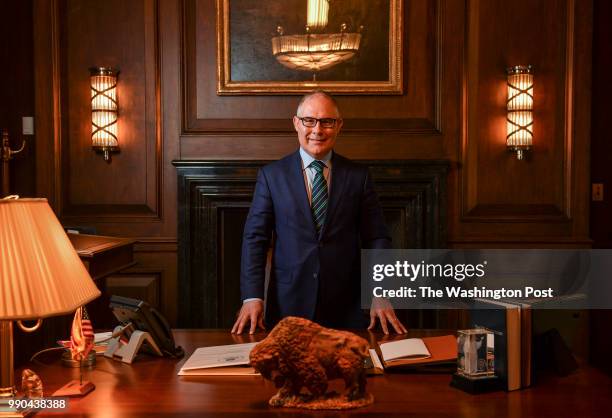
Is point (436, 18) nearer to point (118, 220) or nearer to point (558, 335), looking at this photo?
point (118, 220)

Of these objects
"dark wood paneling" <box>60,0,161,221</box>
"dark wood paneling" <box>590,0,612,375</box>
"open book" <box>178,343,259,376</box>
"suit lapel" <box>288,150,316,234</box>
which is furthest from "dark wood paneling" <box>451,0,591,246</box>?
"open book" <box>178,343,259,376</box>

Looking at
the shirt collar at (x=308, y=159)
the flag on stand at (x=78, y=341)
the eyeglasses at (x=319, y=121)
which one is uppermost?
the eyeglasses at (x=319, y=121)

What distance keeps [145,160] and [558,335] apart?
322cm

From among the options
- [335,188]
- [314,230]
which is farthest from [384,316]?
[335,188]

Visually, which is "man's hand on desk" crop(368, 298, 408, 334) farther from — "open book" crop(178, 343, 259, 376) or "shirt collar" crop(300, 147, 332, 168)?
"shirt collar" crop(300, 147, 332, 168)

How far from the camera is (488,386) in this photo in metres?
1.79

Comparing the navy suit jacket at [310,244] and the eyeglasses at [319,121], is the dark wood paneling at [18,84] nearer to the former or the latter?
the navy suit jacket at [310,244]

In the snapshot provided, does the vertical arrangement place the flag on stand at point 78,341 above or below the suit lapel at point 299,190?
below

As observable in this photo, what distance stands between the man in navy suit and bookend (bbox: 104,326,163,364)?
2.31 ft

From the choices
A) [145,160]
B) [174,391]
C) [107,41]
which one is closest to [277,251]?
[174,391]

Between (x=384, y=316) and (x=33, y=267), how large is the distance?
52.6 inches

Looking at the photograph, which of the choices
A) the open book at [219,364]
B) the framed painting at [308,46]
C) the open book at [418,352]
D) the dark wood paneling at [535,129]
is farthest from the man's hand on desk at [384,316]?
the framed painting at [308,46]

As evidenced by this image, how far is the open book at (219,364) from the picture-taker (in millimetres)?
1953

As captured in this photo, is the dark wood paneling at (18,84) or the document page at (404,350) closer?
the document page at (404,350)
